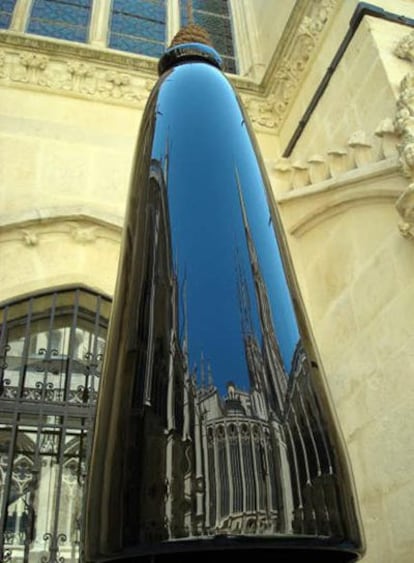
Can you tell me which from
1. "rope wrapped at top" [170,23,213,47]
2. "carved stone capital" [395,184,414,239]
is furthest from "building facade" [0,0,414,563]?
"rope wrapped at top" [170,23,213,47]

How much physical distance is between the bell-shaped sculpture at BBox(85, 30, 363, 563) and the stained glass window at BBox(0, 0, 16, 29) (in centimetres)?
483

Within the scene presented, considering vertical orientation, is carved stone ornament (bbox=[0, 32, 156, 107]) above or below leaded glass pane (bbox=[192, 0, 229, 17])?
below

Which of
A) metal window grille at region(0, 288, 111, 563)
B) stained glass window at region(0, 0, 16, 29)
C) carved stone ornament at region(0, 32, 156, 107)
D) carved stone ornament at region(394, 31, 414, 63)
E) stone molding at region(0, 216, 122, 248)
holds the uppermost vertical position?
stained glass window at region(0, 0, 16, 29)

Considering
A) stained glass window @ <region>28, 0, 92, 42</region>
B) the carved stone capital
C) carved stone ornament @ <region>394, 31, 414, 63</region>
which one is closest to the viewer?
the carved stone capital

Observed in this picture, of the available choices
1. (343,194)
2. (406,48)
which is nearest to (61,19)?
(406,48)

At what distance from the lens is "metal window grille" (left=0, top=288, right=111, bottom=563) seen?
2604 millimetres

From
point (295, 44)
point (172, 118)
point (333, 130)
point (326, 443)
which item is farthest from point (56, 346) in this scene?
point (295, 44)

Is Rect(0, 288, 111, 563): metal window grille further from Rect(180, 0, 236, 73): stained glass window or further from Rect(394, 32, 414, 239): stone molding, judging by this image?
Rect(180, 0, 236, 73): stained glass window

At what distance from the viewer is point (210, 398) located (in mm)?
439

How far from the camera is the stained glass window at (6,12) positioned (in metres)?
4.52

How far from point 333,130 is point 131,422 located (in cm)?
312

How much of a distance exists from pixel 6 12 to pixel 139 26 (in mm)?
1285

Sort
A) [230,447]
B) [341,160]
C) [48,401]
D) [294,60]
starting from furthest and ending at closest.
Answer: [294,60]
[341,160]
[48,401]
[230,447]

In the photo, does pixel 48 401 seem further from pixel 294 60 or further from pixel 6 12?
pixel 6 12
